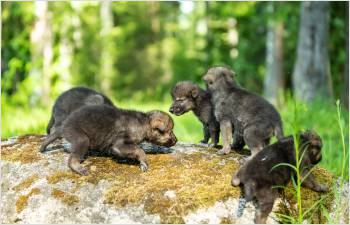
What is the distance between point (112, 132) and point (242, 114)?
1.64 metres

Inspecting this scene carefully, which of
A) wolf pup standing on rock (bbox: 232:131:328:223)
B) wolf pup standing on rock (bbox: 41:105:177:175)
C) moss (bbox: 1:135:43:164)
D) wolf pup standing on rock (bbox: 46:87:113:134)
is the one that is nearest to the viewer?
wolf pup standing on rock (bbox: 232:131:328:223)

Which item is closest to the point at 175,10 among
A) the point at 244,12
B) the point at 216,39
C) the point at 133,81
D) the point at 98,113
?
the point at 133,81

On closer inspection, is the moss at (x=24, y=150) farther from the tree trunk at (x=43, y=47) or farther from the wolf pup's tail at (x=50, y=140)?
the tree trunk at (x=43, y=47)

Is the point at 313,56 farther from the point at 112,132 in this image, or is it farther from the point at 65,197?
the point at 65,197

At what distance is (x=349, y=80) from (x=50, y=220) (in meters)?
10.3

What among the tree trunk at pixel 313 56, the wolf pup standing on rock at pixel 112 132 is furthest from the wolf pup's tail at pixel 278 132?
the tree trunk at pixel 313 56

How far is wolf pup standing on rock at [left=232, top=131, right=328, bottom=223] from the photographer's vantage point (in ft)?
17.0

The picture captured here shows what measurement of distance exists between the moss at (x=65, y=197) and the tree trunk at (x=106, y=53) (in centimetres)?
2883

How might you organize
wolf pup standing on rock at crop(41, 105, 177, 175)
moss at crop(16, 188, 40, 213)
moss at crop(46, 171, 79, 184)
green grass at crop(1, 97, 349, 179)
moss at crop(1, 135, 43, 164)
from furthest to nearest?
green grass at crop(1, 97, 349, 179), moss at crop(1, 135, 43, 164), wolf pup standing on rock at crop(41, 105, 177, 175), moss at crop(46, 171, 79, 184), moss at crop(16, 188, 40, 213)

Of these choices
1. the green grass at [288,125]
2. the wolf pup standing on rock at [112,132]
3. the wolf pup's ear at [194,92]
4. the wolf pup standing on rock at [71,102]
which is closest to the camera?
the wolf pup standing on rock at [112,132]

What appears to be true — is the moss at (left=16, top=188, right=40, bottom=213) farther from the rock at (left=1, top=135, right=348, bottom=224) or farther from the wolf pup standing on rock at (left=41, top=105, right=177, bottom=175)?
the wolf pup standing on rock at (left=41, top=105, right=177, bottom=175)

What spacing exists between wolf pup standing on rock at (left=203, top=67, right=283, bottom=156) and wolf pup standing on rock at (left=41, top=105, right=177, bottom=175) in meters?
0.80

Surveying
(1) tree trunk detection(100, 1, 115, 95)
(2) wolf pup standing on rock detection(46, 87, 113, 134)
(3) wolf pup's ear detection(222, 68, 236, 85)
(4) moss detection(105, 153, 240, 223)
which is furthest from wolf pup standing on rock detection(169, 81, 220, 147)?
(1) tree trunk detection(100, 1, 115, 95)

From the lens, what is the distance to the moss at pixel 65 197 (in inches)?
212
